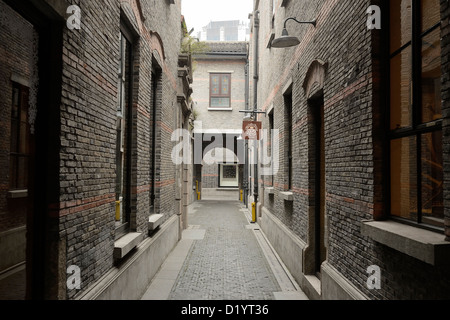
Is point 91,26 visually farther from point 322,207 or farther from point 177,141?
point 177,141

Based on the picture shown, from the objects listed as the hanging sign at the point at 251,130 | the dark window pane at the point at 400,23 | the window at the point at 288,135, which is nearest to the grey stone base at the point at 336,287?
the dark window pane at the point at 400,23

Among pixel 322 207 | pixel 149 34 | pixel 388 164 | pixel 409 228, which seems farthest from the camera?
pixel 149 34

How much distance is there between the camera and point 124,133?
5.36 m

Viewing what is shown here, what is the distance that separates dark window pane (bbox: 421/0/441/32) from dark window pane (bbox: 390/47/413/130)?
0.28 metres

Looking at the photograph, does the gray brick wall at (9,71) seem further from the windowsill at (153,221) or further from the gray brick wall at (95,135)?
the windowsill at (153,221)

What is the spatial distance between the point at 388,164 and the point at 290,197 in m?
3.69

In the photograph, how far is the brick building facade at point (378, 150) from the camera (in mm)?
2510

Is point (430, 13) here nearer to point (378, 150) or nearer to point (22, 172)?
point (378, 150)

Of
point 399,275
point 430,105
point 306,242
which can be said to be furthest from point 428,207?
point 306,242

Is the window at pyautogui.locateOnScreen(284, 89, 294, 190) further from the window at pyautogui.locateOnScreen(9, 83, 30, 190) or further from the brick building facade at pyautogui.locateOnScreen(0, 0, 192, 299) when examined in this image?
the window at pyautogui.locateOnScreen(9, 83, 30, 190)

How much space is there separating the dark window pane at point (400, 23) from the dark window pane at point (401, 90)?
4.8 inches
